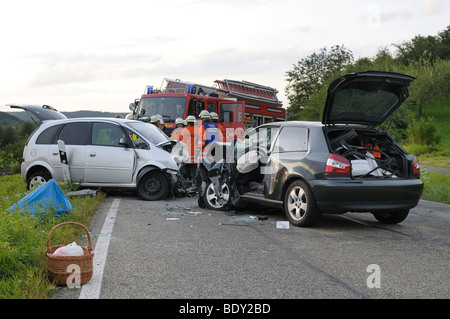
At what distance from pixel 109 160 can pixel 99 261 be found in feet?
21.2

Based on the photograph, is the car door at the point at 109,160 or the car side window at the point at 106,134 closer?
the car door at the point at 109,160

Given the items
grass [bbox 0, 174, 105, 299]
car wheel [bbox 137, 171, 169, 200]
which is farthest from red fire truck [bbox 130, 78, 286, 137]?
grass [bbox 0, 174, 105, 299]

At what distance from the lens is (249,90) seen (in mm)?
22547

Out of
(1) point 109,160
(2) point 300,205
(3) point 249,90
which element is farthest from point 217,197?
(3) point 249,90

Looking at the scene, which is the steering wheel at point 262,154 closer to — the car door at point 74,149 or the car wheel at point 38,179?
the car door at point 74,149

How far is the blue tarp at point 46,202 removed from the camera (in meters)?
7.54

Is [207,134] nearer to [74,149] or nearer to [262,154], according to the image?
[74,149]

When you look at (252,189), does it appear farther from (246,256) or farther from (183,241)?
(246,256)

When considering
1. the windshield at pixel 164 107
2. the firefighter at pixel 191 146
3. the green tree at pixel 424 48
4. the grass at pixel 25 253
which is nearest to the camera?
the grass at pixel 25 253

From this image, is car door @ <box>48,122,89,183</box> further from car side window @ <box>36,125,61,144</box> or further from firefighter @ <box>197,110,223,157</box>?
firefighter @ <box>197,110,223,157</box>

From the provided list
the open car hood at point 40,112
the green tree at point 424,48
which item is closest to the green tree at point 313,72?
the green tree at point 424,48

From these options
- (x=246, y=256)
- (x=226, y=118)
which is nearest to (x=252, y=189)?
(x=246, y=256)

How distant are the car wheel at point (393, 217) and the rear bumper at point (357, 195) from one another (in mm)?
780

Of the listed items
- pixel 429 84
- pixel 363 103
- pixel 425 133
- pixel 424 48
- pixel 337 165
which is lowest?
pixel 337 165
